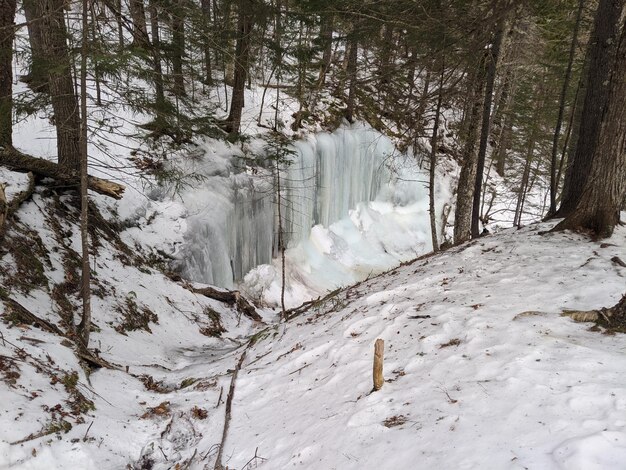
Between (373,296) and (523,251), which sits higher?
(523,251)

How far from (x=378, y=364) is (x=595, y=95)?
194 inches

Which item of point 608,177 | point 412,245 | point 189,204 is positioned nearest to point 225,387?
point 608,177

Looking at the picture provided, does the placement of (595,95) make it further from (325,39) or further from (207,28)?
(207,28)

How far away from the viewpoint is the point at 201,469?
274 centimetres

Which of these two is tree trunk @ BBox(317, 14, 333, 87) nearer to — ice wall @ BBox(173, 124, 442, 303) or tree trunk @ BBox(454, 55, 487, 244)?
ice wall @ BBox(173, 124, 442, 303)

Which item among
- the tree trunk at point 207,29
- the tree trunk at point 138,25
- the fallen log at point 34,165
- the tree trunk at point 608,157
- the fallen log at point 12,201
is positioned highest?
the tree trunk at point 207,29

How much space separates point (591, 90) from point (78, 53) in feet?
19.5

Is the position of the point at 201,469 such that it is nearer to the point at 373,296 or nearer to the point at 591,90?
the point at 373,296

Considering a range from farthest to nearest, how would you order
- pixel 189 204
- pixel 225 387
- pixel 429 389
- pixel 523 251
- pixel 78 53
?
pixel 189 204 → pixel 523 251 → pixel 225 387 → pixel 78 53 → pixel 429 389

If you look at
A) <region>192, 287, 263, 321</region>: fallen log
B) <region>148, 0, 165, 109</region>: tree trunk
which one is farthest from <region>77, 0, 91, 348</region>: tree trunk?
<region>192, 287, 263, 321</region>: fallen log

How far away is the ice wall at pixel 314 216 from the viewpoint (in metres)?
9.26

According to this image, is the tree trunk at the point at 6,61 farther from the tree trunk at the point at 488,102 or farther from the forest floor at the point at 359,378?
the tree trunk at the point at 488,102

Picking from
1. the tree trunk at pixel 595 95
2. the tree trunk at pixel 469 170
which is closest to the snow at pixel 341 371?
the tree trunk at pixel 595 95

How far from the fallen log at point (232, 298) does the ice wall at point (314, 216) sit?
596 mm
